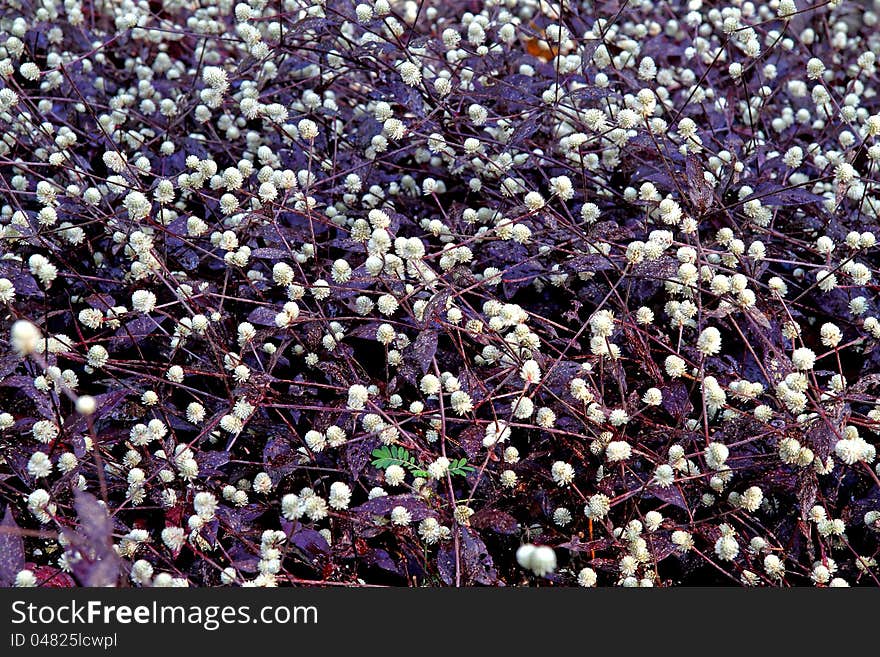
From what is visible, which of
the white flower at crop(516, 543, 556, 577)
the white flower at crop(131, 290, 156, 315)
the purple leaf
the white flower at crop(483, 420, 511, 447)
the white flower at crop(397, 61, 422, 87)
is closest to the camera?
the white flower at crop(516, 543, 556, 577)

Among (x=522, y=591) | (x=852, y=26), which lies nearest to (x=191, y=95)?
(x=522, y=591)

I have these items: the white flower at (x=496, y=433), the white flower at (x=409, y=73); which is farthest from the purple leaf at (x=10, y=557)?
the white flower at (x=409, y=73)

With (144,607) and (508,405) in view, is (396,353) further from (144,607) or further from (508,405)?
(144,607)

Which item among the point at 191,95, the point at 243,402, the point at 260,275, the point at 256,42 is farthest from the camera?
the point at 191,95

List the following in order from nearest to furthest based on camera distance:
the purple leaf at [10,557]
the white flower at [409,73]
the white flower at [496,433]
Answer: the purple leaf at [10,557] → the white flower at [496,433] → the white flower at [409,73]

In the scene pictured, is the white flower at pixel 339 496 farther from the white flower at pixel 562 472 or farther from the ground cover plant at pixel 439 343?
the white flower at pixel 562 472

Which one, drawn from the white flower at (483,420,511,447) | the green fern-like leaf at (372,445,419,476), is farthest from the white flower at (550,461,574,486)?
the green fern-like leaf at (372,445,419,476)

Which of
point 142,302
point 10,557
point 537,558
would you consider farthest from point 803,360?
point 10,557

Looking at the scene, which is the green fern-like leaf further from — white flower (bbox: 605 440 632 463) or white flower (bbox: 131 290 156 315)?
white flower (bbox: 131 290 156 315)
